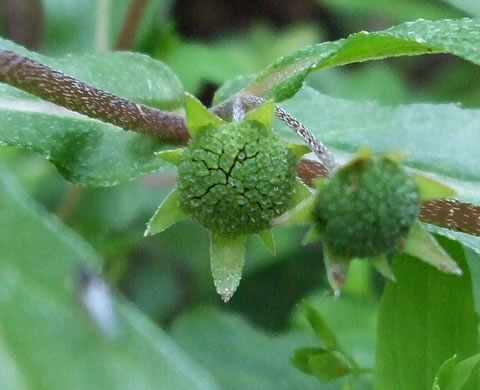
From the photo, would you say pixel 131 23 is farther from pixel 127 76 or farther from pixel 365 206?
pixel 365 206

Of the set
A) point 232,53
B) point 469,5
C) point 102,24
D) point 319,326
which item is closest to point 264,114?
point 319,326

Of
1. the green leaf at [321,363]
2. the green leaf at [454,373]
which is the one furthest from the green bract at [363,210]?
the green leaf at [321,363]

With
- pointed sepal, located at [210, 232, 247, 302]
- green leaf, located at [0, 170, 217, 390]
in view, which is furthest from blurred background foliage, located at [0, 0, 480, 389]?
green leaf, located at [0, 170, 217, 390]

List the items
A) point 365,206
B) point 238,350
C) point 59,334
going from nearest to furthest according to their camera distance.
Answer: point 59,334 < point 365,206 < point 238,350

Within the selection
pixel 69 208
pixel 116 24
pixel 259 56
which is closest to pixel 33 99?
pixel 69 208

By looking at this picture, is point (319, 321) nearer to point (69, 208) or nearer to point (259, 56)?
point (69, 208)

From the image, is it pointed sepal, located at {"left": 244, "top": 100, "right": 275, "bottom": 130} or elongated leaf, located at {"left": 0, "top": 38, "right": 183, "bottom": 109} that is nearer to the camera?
pointed sepal, located at {"left": 244, "top": 100, "right": 275, "bottom": 130}

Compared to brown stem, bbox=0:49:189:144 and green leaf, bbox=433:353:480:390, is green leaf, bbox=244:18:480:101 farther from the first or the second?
green leaf, bbox=433:353:480:390
